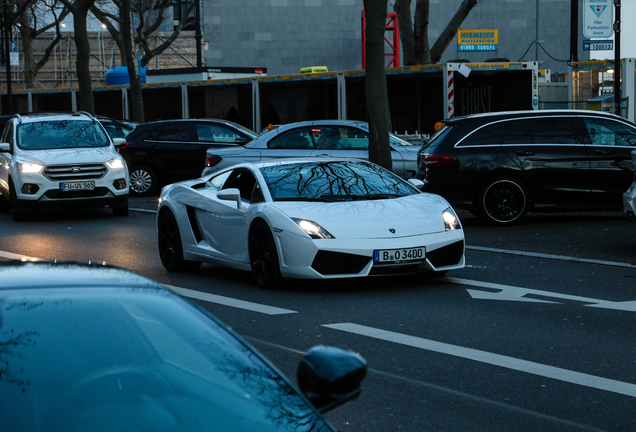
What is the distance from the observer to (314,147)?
59.8 ft

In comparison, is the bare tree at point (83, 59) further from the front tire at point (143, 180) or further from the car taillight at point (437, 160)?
the car taillight at point (437, 160)

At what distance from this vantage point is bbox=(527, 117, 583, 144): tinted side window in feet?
47.5

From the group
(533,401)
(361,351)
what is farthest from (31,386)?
(361,351)

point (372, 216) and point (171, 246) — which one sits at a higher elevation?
point (372, 216)

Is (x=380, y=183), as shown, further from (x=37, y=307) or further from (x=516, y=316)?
(x=37, y=307)

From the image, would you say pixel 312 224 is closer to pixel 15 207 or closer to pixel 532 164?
pixel 532 164

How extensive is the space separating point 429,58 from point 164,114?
9244 millimetres

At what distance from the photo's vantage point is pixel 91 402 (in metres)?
2.63

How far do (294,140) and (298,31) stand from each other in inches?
1605

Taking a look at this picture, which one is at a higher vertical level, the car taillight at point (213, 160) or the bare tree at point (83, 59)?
the bare tree at point (83, 59)

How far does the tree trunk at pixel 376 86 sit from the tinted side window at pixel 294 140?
1.63 m

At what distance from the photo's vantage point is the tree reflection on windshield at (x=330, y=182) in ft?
32.0

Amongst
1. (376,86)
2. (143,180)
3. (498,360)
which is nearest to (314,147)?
(376,86)

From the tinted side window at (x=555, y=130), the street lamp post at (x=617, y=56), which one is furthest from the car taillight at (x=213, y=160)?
the street lamp post at (x=617, y=56)
